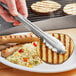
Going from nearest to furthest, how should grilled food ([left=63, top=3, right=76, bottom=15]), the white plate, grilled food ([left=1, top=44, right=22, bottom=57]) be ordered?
1. the white plate
2. grilled food ([left=1, top=44, right=22, bottom=57])
3. grilled food ([left=63, top=3, right=76, bottom=15])

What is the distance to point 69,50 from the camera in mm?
1216

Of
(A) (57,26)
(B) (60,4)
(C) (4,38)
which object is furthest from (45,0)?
(C) (4,38)

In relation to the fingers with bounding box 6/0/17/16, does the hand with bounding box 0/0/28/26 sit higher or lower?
lower

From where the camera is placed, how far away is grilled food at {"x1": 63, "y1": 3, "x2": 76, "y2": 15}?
1.67 m

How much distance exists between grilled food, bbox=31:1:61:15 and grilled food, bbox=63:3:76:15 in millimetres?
55

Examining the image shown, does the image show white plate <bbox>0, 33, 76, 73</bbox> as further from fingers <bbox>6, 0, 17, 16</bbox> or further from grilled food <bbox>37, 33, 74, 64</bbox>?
fingers <bbox>6, 0, 17, 16</bbox>

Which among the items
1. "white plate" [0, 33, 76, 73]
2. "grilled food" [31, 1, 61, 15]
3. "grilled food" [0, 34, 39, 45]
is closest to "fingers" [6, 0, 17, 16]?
"grilled food" [0, 34, 39, 45]

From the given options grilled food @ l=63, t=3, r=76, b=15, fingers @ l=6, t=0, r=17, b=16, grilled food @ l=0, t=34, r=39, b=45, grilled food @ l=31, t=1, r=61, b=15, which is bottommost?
grilled food @ l=63, t=3, r=76, b=15

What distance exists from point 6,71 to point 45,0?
0.85 m

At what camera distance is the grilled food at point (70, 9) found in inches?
65.8

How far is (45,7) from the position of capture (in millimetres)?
1745

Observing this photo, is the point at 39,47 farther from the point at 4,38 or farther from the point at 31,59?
the point at 4,38

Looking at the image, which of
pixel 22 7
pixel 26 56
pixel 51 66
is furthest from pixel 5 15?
pixel 51 66

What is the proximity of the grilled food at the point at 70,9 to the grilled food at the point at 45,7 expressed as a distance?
5cm
